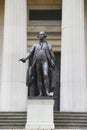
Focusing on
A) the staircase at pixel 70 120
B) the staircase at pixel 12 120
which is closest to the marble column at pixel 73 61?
the staircase at pixel 70 120

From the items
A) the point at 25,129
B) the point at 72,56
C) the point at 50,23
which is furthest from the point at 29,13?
the point at 25,129

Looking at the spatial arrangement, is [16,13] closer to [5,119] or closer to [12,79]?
[12,79]

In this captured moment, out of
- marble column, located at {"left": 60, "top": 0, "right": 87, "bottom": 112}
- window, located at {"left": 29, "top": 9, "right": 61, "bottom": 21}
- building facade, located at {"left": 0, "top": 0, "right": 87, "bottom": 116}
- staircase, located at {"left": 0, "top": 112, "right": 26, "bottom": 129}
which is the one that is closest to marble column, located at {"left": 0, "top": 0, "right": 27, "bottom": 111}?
building facade, located at {"left": 0, "top": 0, "right": 87, "bottom": 116}

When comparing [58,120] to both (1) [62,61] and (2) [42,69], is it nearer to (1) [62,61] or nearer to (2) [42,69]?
(2) [42,69]

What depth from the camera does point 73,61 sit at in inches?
945

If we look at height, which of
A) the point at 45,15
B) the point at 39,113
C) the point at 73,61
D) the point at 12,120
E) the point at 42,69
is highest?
the point at 45,15

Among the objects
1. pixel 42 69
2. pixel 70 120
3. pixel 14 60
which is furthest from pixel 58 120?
pixel 14 60

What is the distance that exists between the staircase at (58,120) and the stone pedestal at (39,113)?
68 centimetres

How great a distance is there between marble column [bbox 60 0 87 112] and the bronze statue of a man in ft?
17.2

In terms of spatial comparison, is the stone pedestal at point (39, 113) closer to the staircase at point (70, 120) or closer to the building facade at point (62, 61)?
the staircase at point (70, 120)

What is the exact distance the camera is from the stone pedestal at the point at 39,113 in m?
18.0

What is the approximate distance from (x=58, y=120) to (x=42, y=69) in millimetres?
2455

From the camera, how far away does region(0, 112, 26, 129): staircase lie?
740 inches

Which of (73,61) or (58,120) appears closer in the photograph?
(58,120)
